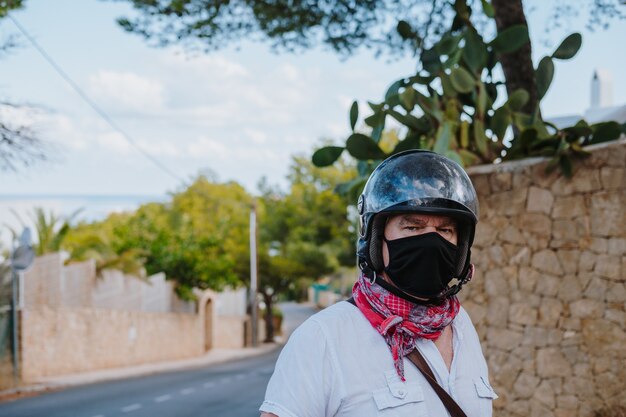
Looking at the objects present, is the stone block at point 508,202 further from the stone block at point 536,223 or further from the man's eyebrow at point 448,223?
the man's eyebrow at point 448,223

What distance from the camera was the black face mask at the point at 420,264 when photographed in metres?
2.37

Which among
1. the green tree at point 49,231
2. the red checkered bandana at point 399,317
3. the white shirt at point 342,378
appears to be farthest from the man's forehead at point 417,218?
the green tree at point 49,231

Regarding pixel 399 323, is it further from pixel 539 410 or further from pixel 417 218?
pixel 539 410

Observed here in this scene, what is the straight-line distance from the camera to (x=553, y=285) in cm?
834

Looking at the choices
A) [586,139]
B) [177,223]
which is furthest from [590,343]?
[177,223]

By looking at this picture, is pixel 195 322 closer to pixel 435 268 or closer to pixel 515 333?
pixel 515 333

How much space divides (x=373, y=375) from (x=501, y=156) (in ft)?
24.0

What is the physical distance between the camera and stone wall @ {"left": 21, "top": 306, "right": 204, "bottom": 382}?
68.8 ft

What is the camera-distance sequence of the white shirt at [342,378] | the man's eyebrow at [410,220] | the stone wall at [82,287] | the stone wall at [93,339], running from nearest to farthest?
the white shirt at [342,378]
the man's eyebrow at [410,220]
the stone wall at [93,339]
the stone wall at [82,287]

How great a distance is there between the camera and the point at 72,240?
98.8 ft

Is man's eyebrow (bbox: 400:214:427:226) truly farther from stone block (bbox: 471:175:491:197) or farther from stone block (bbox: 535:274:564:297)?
stone block (bbox: 471:175:491:197)

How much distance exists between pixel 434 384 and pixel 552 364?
249 inches

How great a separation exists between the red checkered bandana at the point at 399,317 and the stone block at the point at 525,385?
20.3ft

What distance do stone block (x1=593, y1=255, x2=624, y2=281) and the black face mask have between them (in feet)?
20.0
